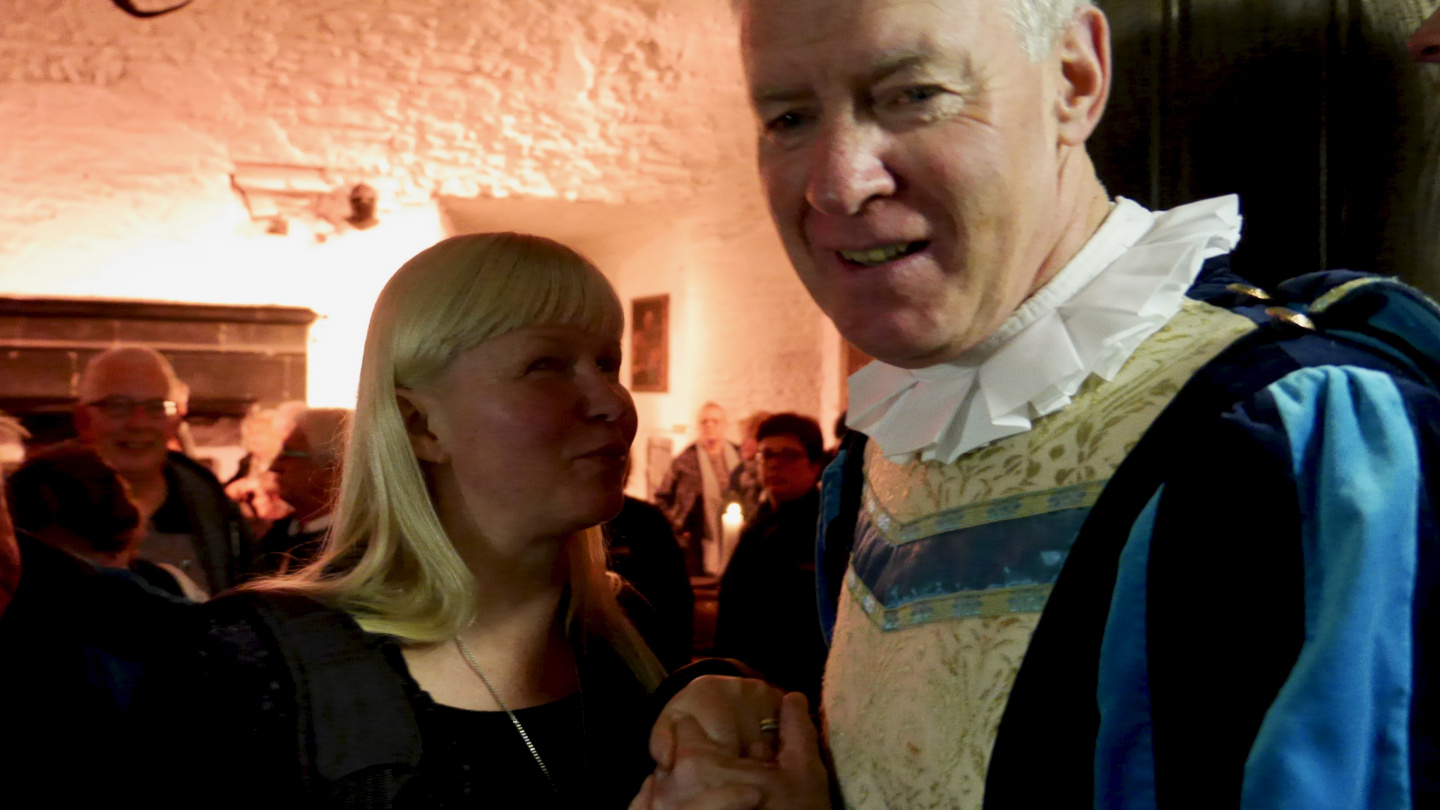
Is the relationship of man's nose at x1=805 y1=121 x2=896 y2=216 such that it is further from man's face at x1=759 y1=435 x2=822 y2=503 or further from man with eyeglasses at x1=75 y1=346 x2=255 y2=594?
man's face at x1=759 y1=435 x2=822 y2=503

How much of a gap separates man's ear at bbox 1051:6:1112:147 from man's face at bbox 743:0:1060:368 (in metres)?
0.02

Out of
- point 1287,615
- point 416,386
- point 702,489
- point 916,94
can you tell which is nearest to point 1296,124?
point 916,94

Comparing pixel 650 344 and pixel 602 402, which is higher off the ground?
pixel 602 402

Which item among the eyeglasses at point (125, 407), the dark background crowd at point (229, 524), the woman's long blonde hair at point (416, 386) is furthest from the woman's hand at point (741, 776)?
the eyeglasses at point (125, 407)

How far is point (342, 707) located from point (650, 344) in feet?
25.1

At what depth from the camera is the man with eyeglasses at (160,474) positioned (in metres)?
3.23

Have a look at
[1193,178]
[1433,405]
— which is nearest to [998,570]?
[1433,405]

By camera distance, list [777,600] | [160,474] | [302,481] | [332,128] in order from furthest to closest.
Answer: [332,128] → [302,481] → [160,474] → [777,600]

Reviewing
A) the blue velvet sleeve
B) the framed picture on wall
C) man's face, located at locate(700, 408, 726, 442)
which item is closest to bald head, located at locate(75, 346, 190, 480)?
the blue velvet sleeve

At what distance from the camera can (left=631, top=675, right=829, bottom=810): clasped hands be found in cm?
103

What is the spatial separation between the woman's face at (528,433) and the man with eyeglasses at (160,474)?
2.03 meters

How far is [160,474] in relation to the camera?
11.0 feet

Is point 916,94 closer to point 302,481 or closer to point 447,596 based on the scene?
point 447,596

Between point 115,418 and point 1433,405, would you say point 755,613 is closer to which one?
point 115,418
